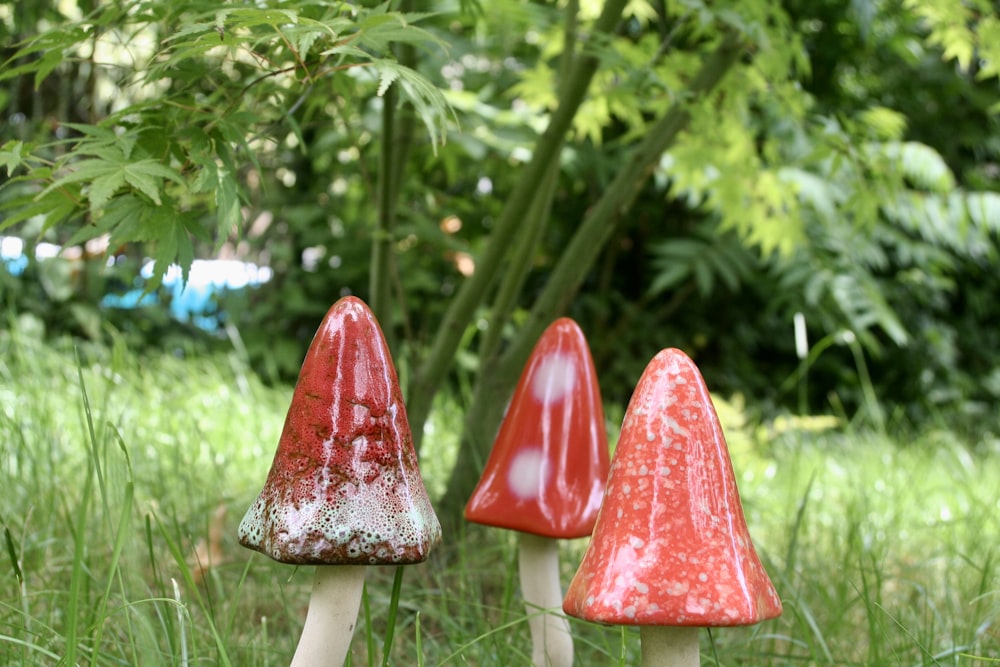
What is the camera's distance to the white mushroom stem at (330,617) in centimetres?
94

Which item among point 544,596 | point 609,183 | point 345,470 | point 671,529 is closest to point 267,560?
point 544,596

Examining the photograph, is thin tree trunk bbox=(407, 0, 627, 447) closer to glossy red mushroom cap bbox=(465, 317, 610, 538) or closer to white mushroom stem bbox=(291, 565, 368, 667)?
glossy red mushroom cap bbox=(465, 317, 610, 538)

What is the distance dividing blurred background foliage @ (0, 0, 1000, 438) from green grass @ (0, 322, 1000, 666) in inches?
15.4

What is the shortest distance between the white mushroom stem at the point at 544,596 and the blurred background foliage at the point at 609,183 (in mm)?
567

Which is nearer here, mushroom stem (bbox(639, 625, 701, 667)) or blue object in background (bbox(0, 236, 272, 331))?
mushroom stem (bbox(639, 625, 701, 667))

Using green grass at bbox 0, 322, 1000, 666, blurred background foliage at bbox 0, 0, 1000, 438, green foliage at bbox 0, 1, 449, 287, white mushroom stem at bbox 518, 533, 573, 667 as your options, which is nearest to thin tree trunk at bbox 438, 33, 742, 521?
blurred background foliage at bbox 0, 0, 1000, 438

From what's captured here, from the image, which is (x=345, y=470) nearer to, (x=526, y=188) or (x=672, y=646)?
(x=672, y=646)

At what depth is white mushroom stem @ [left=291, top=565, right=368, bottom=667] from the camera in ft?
3.10

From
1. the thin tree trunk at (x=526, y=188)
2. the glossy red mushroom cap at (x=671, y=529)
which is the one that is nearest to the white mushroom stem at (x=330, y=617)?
the glossy red mushroom cap at (x=671, y=529)

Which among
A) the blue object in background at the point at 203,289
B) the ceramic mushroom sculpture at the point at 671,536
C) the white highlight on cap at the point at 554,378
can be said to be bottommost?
the blue object in background at the point at 203,289

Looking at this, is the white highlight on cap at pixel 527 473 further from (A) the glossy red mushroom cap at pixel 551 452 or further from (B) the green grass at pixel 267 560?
(B) the green grass at pixel 267 560

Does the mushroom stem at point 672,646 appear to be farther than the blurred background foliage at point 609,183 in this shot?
No

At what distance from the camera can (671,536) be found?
89 centimetres

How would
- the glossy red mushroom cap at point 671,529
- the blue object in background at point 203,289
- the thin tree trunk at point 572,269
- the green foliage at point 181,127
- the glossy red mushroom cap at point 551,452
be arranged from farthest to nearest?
the blue object in background at point 203,289 < the thin tree trunk at point 572,269 < the glossy red mushroom cap at point 551,452 < the green foliage at point 181,127 < the glossy red mushroom cap at point 671,529
